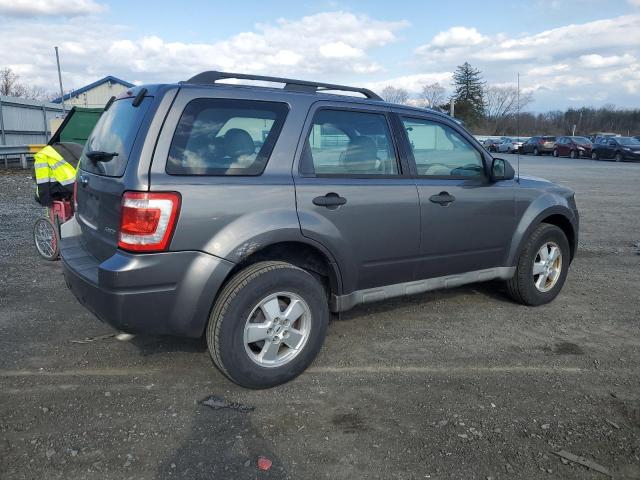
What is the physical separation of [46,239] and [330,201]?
4.55m

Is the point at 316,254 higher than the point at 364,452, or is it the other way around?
the point at 316,254

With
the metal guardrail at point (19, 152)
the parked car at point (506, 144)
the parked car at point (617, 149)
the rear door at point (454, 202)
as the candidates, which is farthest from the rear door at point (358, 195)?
the parked car at point (506, 144)

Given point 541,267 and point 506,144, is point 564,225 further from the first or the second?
point 506,144

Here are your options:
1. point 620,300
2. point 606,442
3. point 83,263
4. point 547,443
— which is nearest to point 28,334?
point 83,263

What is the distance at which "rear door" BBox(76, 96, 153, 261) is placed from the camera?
3186 millimetres

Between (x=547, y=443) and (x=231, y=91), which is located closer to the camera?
(x=547, y=443)

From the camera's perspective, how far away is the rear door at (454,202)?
4168mm

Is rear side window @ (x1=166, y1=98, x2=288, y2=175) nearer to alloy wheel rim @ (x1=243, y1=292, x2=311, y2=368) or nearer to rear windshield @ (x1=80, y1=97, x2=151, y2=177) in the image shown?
rear windshield @ (x1=80, y1=97, x2=151, y2=177)

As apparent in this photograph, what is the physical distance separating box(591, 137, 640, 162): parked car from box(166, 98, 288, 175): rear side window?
34483 millimetres

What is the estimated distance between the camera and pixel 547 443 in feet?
9.41

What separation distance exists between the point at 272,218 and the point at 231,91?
84 centimetres

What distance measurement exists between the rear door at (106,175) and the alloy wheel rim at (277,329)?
3.14 feet

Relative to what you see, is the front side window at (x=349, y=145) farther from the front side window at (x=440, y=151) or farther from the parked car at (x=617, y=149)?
the parked car at (x=617, y=149)

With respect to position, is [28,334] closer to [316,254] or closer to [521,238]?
[316,254]
